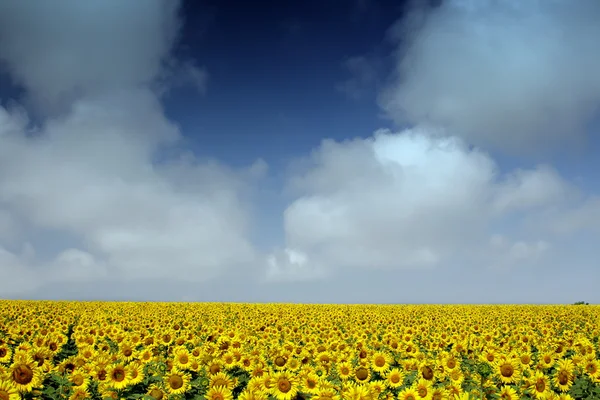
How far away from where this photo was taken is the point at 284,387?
704 cm

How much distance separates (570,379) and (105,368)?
9406 mm

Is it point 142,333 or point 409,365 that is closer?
point 409,365

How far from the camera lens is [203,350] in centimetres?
970

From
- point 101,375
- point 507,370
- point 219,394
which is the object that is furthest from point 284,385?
point 507,370

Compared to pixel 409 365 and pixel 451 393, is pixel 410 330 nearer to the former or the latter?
pixel 409 365

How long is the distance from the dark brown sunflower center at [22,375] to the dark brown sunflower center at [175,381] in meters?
2.37

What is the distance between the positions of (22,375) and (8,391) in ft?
2.84

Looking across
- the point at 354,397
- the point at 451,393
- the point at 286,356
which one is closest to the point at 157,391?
the point at 286,356

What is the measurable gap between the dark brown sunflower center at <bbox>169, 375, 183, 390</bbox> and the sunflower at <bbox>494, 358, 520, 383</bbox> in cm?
634

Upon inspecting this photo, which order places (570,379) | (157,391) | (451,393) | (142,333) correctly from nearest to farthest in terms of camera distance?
(451,393), (157,391), (570,379), (142,333)

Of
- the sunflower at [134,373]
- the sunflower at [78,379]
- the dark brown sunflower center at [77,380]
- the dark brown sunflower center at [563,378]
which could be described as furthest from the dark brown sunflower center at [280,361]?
the dark brown sunflower center at [563,378]

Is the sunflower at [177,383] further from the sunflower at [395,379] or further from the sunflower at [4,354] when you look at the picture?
the sunflower at [395,379]

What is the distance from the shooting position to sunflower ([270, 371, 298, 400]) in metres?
6.96

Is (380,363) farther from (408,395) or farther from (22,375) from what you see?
(22,375)
